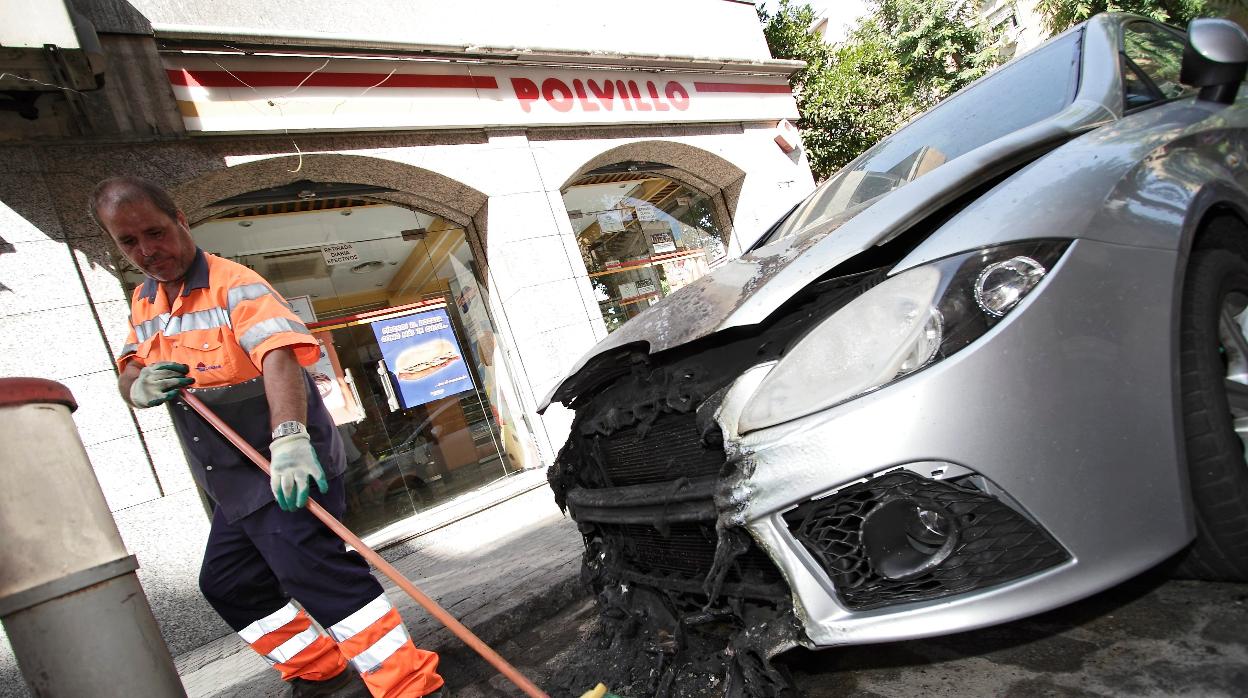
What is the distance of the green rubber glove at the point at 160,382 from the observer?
6.70ft

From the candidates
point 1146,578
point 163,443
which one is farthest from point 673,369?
point 163,443

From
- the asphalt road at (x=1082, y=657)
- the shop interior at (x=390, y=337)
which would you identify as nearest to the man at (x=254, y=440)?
the asphalt road at (x=1082, y=657)

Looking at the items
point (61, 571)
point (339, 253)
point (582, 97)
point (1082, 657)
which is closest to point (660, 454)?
point (1082, 657)

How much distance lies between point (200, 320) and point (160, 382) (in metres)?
0.24

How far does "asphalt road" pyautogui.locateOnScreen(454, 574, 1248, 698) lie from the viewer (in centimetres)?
137

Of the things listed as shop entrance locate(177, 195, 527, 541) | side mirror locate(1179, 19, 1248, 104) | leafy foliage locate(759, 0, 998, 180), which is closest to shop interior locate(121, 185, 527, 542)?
shop entrance locate(177, 195, 527, 541)

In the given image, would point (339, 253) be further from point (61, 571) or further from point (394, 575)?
point (61, 571)

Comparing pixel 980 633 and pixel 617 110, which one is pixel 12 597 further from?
pixel 617 110

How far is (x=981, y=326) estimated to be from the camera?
1.25 metres

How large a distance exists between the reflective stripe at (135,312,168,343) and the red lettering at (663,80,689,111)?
6.83 m

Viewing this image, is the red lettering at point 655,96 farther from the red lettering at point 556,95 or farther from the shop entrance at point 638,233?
the red lettering at point 556,95

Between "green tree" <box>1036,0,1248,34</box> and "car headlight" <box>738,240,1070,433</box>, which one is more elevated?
"green tree" <box>1036,0,1248,34</box>

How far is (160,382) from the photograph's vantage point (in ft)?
6.70

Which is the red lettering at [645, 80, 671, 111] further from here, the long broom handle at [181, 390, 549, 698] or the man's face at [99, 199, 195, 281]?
the long broom handle at [181, 390, 549, 698]
